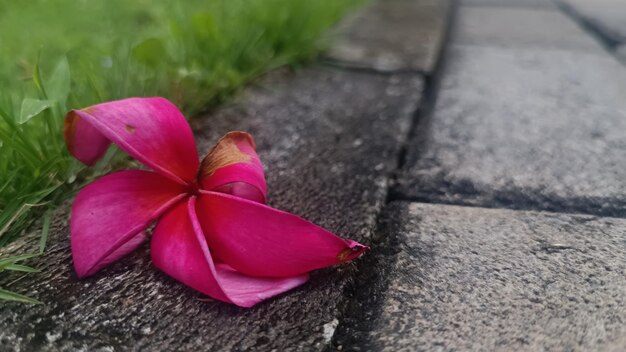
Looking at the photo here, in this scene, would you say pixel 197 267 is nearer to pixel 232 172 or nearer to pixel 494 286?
pixel 232 172

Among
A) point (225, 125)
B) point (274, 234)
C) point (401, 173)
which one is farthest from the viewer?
point (225, 125)

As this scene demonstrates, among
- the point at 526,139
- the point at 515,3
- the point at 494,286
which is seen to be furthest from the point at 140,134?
the point at 515,3

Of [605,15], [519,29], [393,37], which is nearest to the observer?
[393,37]

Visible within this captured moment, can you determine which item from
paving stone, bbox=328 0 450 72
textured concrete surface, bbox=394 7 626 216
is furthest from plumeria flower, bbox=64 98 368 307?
paving stone, bbox=328 0 450 72

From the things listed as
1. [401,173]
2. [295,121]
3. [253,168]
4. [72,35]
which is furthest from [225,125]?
[72,35]

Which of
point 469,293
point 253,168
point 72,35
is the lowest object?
point 72,35

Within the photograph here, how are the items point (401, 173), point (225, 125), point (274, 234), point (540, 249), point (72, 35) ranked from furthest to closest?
1. point (72, 35)
2. point (225, 125)
3. point (401, 173)
4. point (540, 249)
5. point (274, 234)

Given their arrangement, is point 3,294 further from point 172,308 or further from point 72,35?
point 72,35
